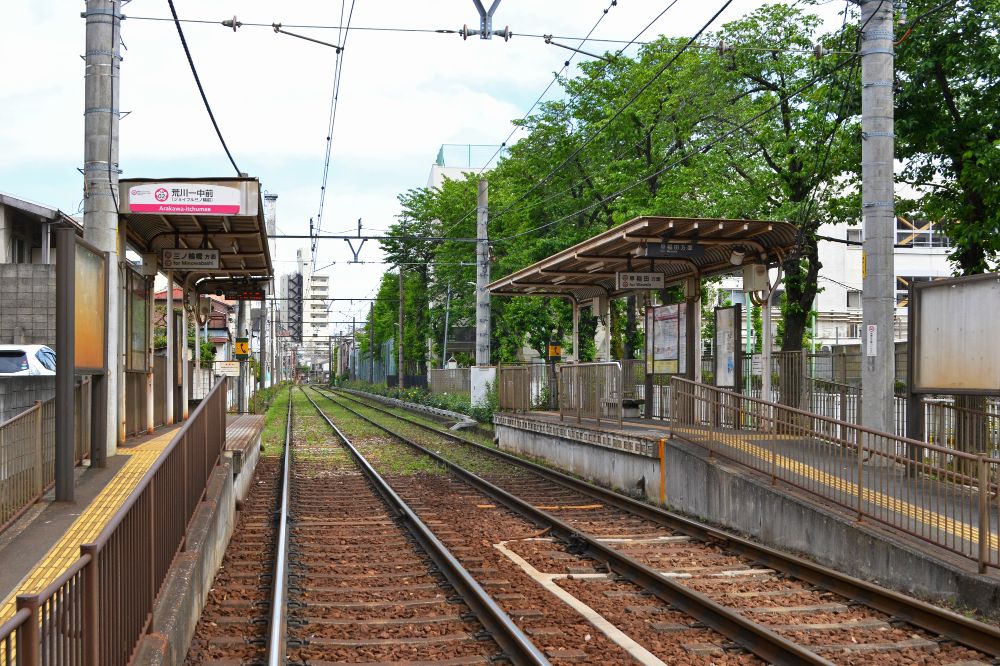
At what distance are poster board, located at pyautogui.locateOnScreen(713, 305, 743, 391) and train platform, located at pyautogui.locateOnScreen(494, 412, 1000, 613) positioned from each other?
1739 millimetres

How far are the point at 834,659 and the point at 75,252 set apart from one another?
7.70 meters

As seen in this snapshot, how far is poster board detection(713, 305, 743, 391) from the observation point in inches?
645

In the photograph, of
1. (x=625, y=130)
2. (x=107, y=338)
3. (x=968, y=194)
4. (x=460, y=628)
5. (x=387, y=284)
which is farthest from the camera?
(x=387, y=284)

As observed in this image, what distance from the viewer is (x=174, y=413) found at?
65.9 ft

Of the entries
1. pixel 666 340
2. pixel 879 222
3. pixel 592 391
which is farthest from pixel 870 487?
pixel 666 340

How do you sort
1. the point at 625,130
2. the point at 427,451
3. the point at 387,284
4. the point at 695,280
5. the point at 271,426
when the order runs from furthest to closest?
the point at 387,284 → the point at 271,426 → the point at 625,130 → the point at 427,451 → the point at 695,280

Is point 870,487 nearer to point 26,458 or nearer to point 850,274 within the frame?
point 26,458

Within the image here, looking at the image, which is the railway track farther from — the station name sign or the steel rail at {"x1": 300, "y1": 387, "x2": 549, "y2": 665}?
the station name sign

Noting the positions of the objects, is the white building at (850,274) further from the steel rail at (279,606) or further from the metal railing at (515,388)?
the steel rail at (279,606)

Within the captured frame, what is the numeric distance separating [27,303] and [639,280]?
10.6 metres

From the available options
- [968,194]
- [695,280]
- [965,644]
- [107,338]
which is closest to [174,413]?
[107,338]

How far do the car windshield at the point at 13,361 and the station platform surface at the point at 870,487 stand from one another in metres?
9.94

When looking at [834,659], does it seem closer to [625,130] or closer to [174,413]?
[174,413]

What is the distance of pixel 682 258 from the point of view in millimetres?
15953
